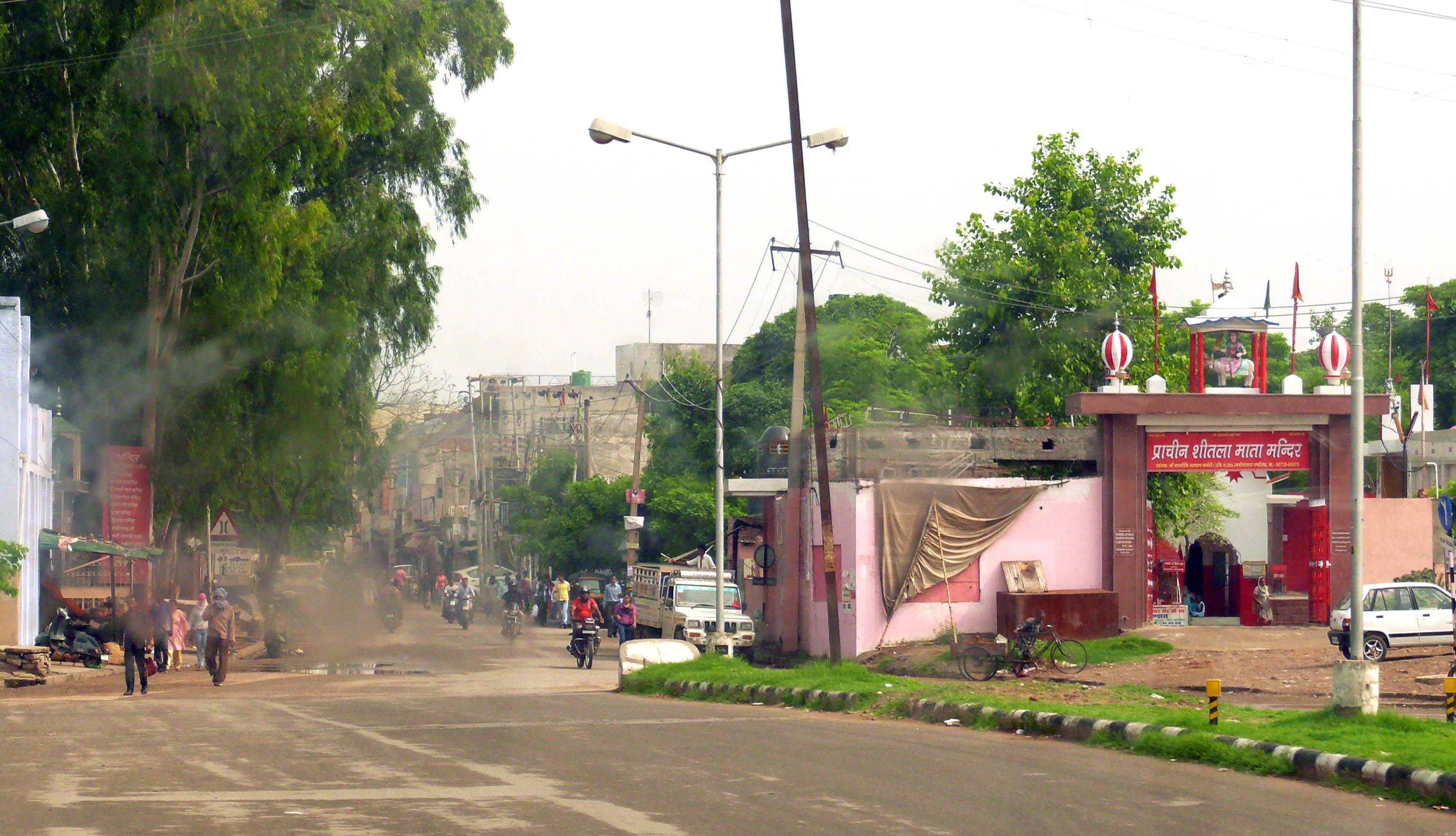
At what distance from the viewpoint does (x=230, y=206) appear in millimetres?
27625

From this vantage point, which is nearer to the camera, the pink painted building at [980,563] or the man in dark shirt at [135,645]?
the man in dark shirt at [135,645]

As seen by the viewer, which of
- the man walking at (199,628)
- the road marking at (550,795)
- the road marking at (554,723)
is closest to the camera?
the road marking at (550,795)

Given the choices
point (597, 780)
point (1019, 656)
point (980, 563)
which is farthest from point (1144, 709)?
point (980, 563)

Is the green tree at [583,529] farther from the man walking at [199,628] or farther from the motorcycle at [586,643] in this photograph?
the motorcycle at [586,643]

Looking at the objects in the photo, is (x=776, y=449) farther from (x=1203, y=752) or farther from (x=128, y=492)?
(x=1203, y=752)

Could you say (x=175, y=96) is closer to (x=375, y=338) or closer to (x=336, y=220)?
(x=336, y=220)

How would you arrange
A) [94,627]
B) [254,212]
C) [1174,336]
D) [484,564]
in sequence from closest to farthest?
[254,212]
[94,627]
[1174,336]
[484,564]

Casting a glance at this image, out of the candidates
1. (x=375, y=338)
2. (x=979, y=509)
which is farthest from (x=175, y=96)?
(x=979, y=509)

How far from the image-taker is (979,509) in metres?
29.5

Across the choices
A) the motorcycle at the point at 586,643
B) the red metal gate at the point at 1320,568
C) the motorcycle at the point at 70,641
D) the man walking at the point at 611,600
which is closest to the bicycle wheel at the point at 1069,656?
the red metal gate at the point at 1320,568

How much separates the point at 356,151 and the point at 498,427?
4858 centimetres

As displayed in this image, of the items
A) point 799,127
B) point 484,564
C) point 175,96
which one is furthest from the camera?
point 484,564

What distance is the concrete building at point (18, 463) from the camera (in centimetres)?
2684

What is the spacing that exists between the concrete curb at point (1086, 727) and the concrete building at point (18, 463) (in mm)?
14350
